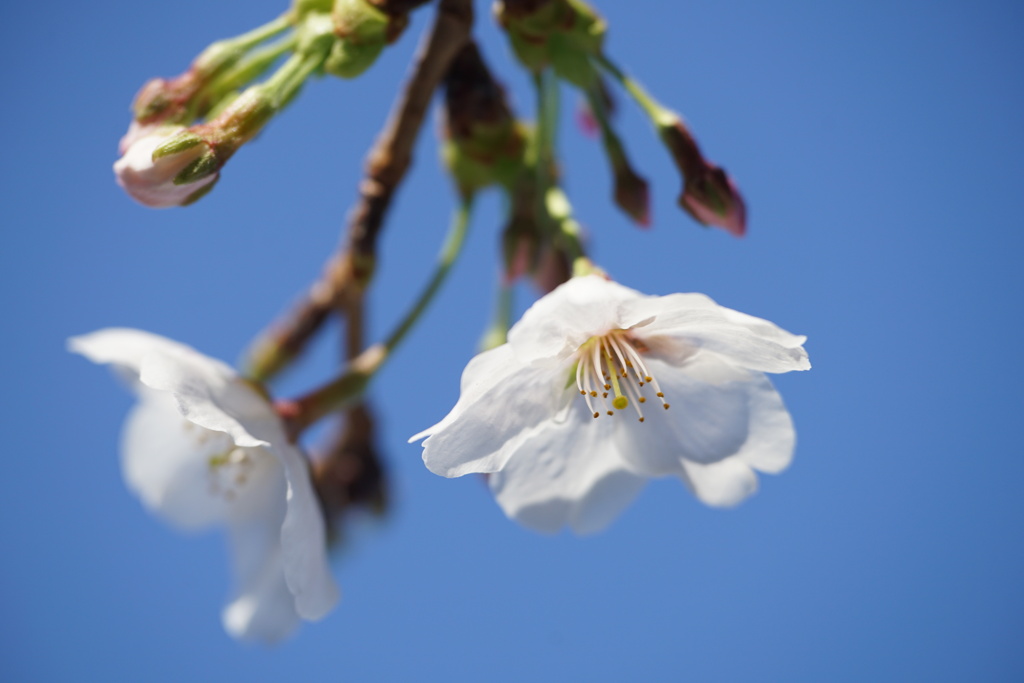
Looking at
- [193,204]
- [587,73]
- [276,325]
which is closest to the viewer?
[193,204]

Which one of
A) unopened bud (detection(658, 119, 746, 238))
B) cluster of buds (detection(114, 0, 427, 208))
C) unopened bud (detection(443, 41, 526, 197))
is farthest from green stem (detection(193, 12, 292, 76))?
unopened bud (detection(658, 119, 746, 238))

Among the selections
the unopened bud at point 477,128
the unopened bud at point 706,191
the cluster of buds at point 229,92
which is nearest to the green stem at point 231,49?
the cluster of buds at point 229,92

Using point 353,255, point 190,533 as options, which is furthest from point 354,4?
point 190,533

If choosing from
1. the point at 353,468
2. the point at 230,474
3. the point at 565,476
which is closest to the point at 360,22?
the point at 565,476

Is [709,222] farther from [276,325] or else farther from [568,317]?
[276,325]

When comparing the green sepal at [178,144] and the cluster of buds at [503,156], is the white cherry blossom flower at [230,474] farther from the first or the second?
the cluster of buds at [503,156]

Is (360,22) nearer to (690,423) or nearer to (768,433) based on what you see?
(690,423)
